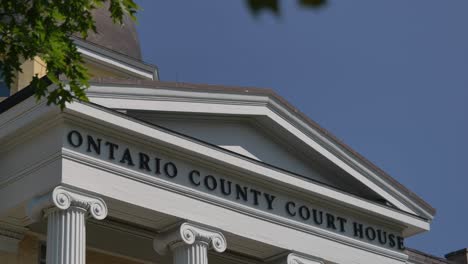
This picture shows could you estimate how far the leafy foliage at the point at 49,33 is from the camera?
1407 centimetres

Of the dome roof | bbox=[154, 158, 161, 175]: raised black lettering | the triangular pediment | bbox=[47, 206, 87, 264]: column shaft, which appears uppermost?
the dome roof

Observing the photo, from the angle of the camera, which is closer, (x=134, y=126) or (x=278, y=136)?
(x=134, y=126)

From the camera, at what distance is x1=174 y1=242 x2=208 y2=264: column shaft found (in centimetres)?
2161

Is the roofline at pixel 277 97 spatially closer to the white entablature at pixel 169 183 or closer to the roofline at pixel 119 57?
the white entablature at pixel 169 183

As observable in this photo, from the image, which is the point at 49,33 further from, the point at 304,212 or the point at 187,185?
the point at 304,212

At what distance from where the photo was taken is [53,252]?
19.9 m

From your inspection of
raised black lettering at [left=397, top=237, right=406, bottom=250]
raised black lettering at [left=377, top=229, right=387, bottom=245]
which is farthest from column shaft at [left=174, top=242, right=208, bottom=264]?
raised black lettering at [left=397, top=237, right=406, bottom=250]

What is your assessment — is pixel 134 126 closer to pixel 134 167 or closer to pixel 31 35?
pixel 134 167

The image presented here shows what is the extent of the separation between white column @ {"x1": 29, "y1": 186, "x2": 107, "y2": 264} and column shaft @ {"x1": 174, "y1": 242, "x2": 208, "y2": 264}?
6.36 ft

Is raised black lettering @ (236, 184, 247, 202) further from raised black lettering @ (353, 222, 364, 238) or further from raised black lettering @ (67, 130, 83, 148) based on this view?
raised black lettering @ (67, 130, 83, 148)

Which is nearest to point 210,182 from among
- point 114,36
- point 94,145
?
point 94,145

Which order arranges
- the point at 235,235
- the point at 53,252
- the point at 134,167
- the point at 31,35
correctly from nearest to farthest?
the point at 31,35 < the point at 53,252 < the point at 134,167 < the point at 235,235

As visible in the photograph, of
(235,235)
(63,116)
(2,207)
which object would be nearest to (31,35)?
(63,116)

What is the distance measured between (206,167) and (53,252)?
3.84 meters
